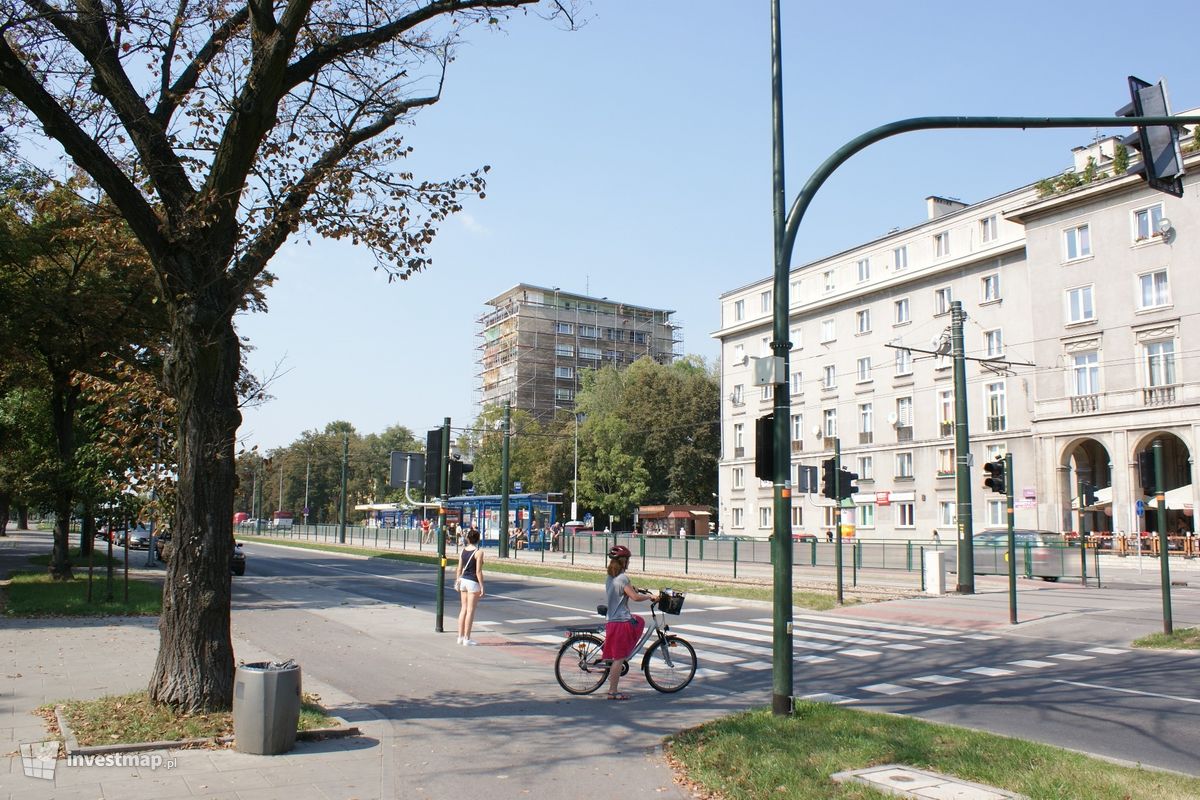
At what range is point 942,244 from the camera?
169 feet

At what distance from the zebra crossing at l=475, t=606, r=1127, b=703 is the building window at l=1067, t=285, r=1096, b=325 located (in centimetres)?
2940

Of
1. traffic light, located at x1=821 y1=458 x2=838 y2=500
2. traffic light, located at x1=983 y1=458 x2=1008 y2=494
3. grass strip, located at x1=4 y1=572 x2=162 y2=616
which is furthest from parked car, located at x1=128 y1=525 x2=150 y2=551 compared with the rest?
traffic light, located at x1=983 y1=458 x2=1008 y2=494

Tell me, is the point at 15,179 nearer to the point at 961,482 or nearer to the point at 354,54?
the point at 354,54

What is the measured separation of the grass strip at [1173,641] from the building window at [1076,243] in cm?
3183

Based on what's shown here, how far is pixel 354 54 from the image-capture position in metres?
9.81

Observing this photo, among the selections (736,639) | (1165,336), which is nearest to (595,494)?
(1165,336)

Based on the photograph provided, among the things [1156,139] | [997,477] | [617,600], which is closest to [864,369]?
[997,477]

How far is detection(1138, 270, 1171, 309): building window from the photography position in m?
40.0

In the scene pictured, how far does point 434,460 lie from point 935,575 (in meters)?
15.4

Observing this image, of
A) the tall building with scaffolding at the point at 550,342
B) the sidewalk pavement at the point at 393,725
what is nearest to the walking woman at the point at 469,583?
the sidewalk pavement at the point at 393,725

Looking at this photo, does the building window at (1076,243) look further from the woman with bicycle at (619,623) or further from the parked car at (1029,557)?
the woman with bicycle at (619,623)

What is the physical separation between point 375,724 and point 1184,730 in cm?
742

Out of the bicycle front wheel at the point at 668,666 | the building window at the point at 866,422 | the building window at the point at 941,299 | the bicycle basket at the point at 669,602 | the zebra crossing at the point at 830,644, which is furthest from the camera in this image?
the building window at the point at 866,422

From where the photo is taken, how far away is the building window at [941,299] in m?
51.0
